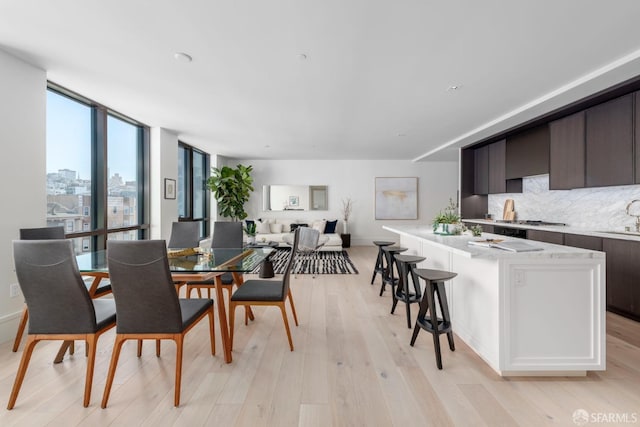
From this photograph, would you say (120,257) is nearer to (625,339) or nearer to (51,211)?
(51,211)

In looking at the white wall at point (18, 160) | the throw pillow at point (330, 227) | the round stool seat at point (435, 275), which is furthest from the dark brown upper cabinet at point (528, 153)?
the white wall at point (18, 160)

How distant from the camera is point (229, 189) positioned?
277 inches

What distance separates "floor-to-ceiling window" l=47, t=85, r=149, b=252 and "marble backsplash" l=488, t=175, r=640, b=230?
6557 millimetres

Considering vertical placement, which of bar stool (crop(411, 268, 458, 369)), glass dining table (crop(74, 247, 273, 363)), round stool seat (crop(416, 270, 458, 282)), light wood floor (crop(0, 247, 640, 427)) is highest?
glass dining table (crop(74, 247, 273, 363))

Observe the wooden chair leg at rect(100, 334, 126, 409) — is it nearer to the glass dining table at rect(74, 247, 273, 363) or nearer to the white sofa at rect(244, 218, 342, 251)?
the glass dining table at rect(74, 247, 273, 363)

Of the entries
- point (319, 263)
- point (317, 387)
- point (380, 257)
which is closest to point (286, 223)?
point (319, 263)

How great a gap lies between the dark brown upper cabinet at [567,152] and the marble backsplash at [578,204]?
29 cm

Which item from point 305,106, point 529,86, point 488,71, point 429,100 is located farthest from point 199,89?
point 529,86

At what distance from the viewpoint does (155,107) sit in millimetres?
3910

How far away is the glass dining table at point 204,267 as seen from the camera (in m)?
2.06

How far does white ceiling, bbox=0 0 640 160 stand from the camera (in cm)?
197

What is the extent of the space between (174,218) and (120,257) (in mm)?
4121

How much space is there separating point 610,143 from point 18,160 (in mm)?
6147

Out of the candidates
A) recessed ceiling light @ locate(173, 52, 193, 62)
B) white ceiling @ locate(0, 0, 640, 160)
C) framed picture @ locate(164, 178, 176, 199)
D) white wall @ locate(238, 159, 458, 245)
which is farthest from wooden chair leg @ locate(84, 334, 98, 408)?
white wall @ locate(238, 159, 458, 245)
